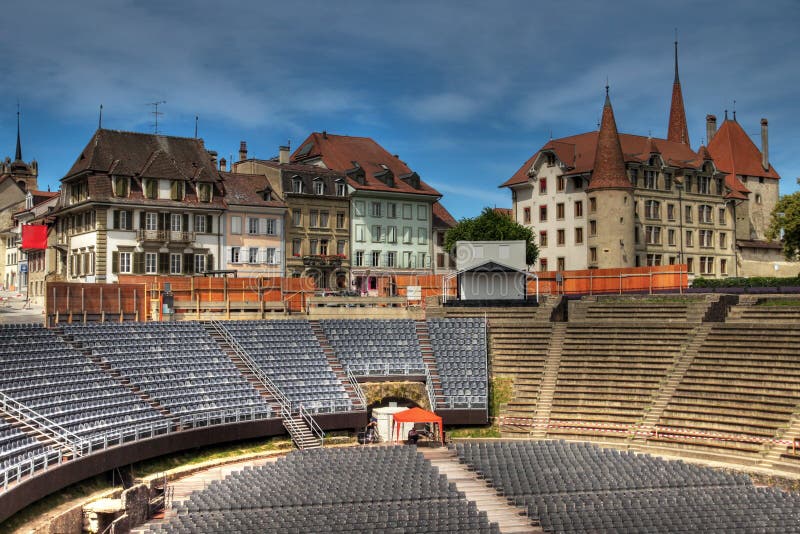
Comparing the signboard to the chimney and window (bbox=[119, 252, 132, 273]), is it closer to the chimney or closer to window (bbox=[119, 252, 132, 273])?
window (bbox=[119, 252, 132, 273])

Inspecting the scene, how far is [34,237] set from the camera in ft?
210

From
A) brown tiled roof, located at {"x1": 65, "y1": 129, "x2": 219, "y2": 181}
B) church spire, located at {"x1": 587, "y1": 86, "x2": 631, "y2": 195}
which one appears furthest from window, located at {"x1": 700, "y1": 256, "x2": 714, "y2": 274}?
brown tiled roof, located at {"x1": 65, "y1": 129, "x2": 219, "y2": 181}

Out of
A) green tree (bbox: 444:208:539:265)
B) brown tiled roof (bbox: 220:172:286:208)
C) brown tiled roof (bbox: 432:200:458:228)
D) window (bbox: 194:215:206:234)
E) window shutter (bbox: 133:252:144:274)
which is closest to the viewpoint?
window shutter (bbox: 133:252:144:274)

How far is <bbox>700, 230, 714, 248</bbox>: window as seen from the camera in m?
78.1

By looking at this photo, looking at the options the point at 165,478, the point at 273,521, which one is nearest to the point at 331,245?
the point at 165,478

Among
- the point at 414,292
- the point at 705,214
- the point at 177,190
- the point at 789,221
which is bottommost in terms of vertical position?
the point at 414,292

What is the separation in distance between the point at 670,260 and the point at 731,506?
52776 millimetres

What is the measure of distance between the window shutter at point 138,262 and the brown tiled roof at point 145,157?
5656 mm

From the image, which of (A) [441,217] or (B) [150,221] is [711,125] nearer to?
(A) [441,217]

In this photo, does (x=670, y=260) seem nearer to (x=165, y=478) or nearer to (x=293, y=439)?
(x=293, y=439)

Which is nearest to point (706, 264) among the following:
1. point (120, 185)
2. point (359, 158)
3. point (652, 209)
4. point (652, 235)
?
point (652, 235)

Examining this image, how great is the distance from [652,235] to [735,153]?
60.1ft

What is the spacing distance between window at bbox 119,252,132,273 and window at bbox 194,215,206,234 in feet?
18.4

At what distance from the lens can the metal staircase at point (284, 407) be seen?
37188 mm
